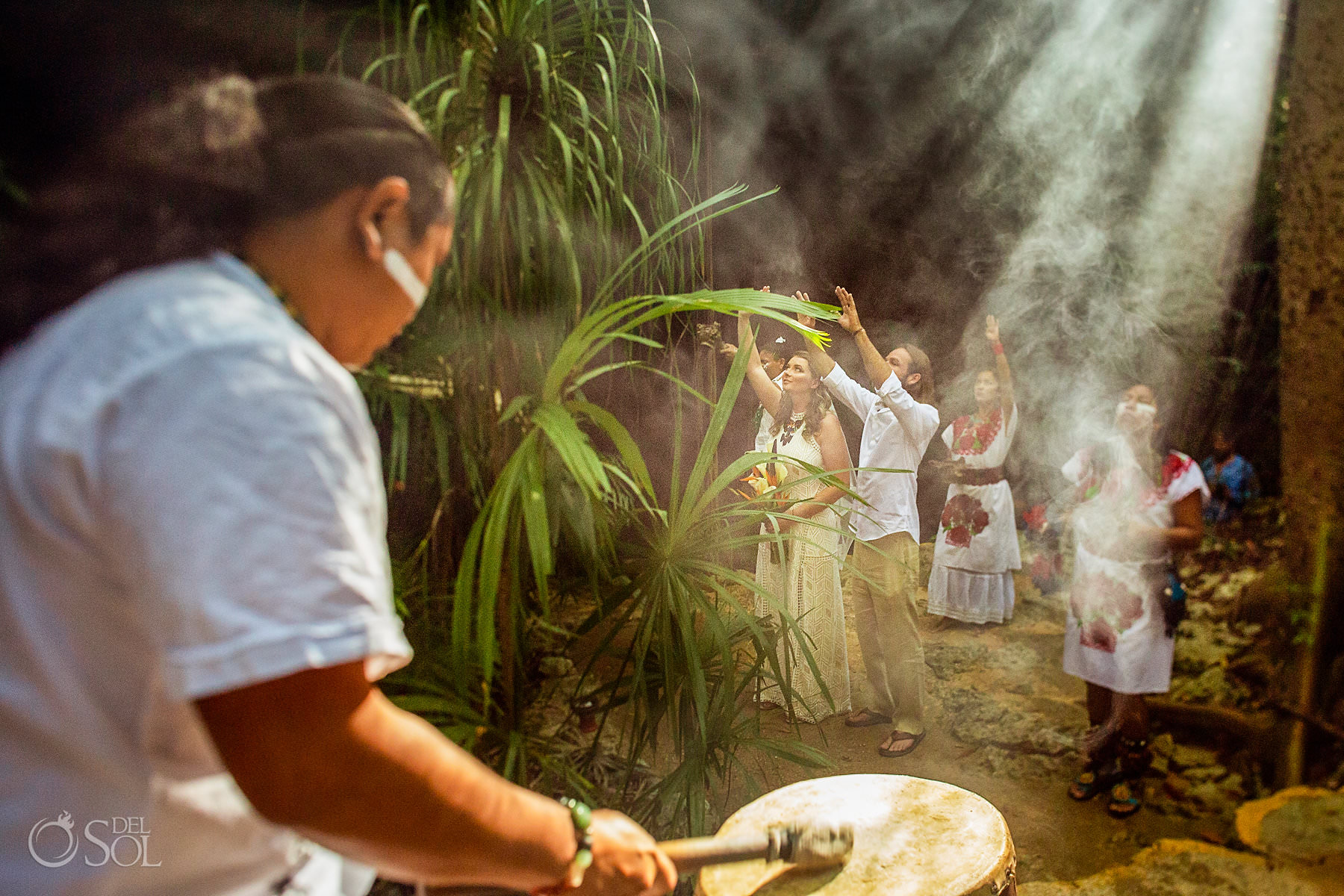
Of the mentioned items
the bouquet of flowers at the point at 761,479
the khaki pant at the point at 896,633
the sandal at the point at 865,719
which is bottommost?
the sandal at the point at 865,719

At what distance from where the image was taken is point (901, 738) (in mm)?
3205

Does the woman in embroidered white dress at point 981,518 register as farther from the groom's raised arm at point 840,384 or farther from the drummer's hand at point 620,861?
the drummer's hand at point 620,861

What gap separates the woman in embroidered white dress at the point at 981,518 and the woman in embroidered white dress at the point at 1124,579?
0.90 ft

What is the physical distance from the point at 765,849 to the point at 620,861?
1.42ft

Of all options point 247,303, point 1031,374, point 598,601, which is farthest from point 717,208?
point 247,303

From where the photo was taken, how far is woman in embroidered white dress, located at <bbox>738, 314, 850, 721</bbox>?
307 cm

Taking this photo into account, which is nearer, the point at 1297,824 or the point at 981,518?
the point at 1297,824

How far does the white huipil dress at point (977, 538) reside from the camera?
122 inches

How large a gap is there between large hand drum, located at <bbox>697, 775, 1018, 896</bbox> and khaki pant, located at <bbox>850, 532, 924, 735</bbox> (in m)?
1.21

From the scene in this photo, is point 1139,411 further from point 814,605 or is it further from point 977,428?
point 814,605

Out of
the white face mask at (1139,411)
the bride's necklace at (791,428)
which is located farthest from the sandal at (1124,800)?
the bride's necklace at (791,428)

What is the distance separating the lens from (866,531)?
3.13 metres

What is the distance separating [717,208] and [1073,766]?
2621 millimetres

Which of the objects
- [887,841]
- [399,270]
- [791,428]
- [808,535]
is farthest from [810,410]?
[399,270]
